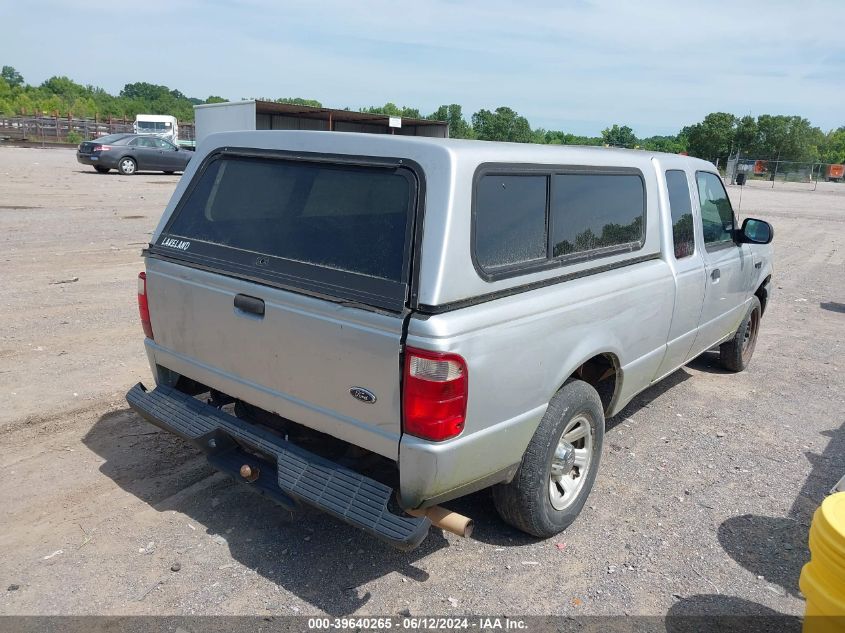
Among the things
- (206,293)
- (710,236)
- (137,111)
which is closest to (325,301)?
(206,293)

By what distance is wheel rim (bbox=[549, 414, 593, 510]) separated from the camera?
3.49 meters

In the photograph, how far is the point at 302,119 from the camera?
1836cm

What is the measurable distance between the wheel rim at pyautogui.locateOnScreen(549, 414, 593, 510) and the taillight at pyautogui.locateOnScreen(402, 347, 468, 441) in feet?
3.03

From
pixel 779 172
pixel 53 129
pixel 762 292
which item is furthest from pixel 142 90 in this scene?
pixel 762 292

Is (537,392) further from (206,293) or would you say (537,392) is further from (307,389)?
(206,293)

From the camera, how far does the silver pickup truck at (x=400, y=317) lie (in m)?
2.74

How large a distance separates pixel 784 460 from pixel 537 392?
2.64 meters

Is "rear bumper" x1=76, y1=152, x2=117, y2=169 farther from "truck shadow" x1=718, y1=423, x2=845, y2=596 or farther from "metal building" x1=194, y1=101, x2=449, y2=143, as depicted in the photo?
"truck shadow" x1=718, y1=423, x2=845, y2=596

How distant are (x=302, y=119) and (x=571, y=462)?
54.4ft

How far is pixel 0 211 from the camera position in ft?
42.6

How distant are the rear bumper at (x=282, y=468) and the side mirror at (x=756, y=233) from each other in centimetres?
415

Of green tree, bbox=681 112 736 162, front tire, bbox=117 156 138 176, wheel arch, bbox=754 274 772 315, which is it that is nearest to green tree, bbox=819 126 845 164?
green tree, bbox=681 112 736 162

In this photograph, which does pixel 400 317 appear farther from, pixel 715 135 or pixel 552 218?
pixel 715 135

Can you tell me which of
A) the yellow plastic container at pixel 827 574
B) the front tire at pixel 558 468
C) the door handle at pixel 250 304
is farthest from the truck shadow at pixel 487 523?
the door handle at pixel 250 304
